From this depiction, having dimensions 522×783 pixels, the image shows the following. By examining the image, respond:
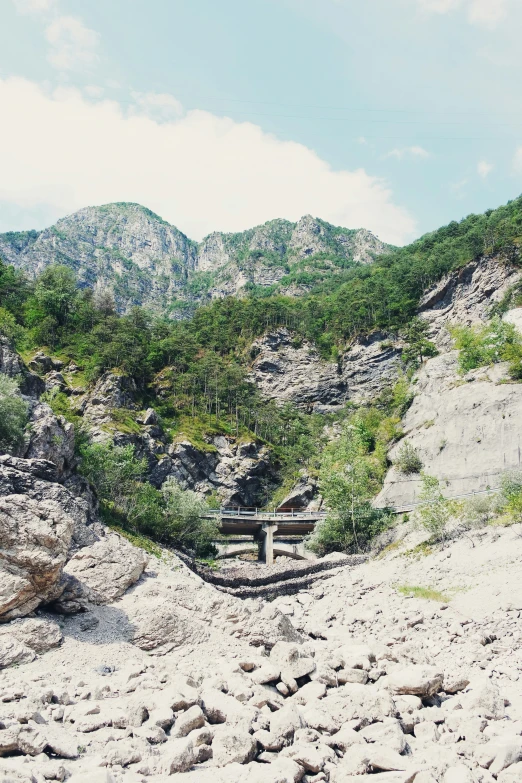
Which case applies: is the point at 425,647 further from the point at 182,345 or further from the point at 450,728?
the point at 182,345

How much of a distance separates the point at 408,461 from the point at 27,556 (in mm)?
46619

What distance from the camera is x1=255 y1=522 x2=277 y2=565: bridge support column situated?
203ft

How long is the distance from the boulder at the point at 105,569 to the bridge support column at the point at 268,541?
39.5m

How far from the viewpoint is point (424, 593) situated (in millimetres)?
25547

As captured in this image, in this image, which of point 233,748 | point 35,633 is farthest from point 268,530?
point 233,748

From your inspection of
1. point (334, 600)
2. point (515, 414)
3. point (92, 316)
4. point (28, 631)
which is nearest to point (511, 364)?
point (515, 414)

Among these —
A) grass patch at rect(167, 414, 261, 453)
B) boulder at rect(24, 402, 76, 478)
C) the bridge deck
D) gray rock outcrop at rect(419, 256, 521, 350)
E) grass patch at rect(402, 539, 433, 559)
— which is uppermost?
gray rock outcrop at rect(419, 256, 521, 350)

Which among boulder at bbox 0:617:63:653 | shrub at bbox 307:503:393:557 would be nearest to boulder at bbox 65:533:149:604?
boulder at bbox 0:617:63:653

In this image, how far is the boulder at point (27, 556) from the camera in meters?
16.7

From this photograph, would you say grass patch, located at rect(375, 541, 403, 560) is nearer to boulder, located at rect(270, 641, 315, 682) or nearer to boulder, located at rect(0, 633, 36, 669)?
boulder, located at rect(270, 641, 315, 682)

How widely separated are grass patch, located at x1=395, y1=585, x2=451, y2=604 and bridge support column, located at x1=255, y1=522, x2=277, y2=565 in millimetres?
34413

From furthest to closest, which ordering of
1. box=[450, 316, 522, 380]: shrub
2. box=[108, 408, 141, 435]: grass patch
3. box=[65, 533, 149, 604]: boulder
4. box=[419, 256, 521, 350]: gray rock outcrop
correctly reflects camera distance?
box=[419, 256, 521, 350]: gray rock outcrop → box=[108, 408, 141, 435]: grass patch → box=[450, 316, 522, 380]: shrub → box=[65, 533, 149, 604]: boulder

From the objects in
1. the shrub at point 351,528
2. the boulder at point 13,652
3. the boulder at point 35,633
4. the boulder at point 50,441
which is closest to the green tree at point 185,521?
the shrub at point 351,528

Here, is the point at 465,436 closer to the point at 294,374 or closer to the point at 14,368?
the point at 14,368
